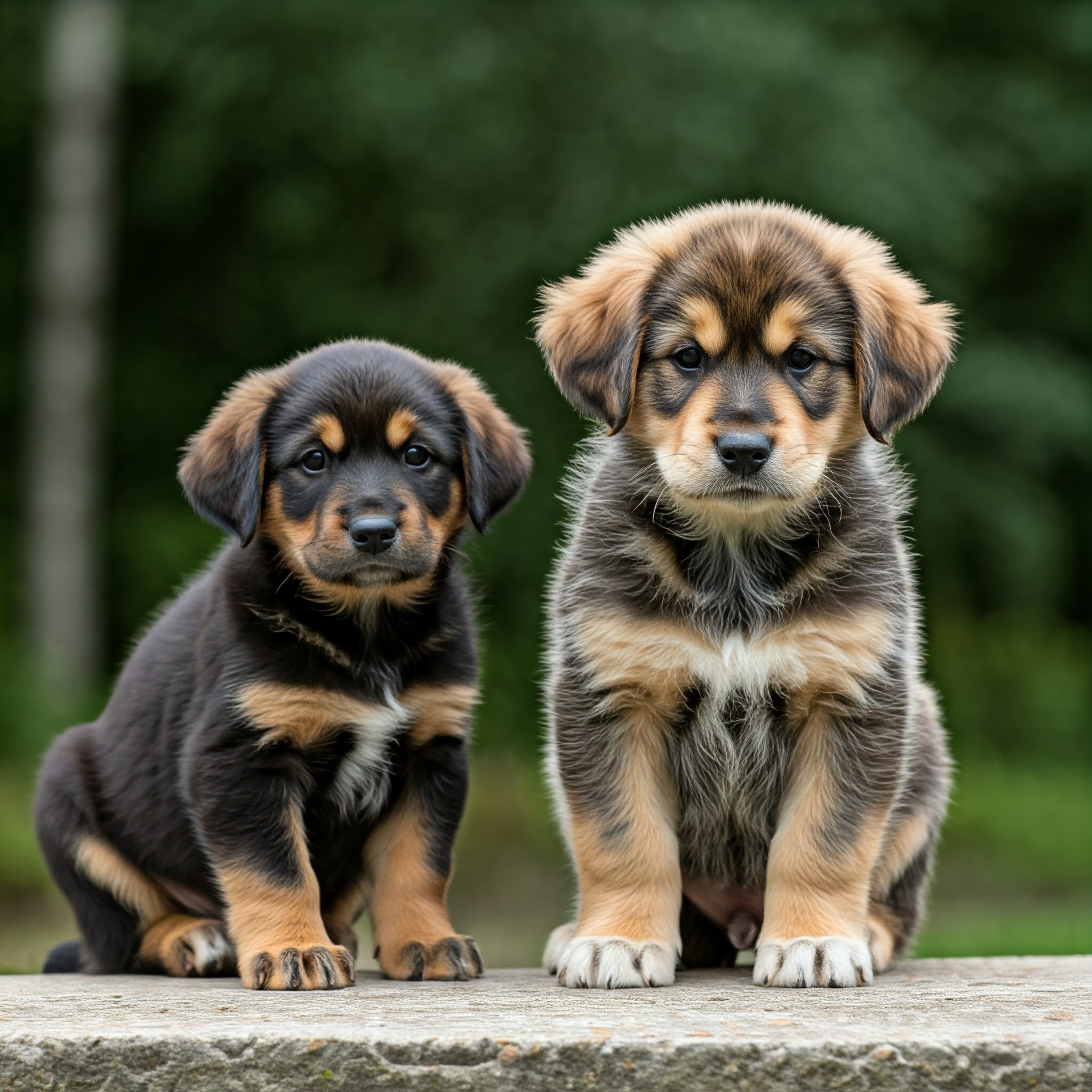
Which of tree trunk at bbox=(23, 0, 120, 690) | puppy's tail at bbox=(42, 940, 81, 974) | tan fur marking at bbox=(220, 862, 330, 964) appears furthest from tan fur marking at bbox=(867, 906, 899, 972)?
tree trunk at bbox=(23, 0, 120, 690)

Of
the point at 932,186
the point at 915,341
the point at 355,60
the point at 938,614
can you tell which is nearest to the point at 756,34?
the point at 932,186

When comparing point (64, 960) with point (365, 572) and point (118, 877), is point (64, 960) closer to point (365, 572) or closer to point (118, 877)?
point (118, 877)

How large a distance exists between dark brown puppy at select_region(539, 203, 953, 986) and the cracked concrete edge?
907 millimetres

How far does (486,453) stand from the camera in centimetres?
537

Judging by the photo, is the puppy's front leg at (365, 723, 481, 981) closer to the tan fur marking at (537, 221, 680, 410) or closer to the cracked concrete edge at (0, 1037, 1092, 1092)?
the tan fur marking at (537, 221, 680, 410)

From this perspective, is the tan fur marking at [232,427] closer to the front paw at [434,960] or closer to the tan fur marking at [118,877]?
the tan fur marking at [118,877]

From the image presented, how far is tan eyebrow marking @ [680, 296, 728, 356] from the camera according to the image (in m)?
4.78

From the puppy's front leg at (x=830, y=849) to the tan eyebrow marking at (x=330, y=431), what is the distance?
161 cm

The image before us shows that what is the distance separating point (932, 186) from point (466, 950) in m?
11.7

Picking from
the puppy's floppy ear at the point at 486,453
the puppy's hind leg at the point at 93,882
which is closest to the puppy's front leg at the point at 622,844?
the puppy's floppy ear at the point at 486,453

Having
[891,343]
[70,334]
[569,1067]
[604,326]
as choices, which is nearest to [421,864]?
[569,1067]

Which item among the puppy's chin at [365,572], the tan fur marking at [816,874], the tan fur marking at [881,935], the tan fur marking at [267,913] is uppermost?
the puppy's chin at [365,572]

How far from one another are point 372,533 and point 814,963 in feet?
5.56

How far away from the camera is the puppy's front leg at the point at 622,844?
4680 millimetres
